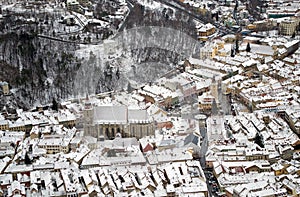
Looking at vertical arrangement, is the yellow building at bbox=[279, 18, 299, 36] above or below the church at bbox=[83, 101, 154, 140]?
above

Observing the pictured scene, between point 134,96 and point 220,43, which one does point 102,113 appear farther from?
point 220,43

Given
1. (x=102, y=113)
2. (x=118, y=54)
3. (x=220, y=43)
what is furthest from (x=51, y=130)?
(x=220, y=43)

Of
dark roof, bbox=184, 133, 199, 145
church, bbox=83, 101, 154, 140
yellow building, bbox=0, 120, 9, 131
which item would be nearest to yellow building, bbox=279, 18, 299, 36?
church, bbox=83, 101, 154, 140

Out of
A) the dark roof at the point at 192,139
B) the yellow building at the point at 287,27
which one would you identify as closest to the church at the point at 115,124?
the dark roof at the point at 192,139

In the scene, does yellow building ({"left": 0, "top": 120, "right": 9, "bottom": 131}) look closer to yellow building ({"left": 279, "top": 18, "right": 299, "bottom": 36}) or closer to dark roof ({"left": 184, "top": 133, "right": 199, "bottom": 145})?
dark roof ({"left": 184, "top": 133, "right": 199, "bottom": 145})

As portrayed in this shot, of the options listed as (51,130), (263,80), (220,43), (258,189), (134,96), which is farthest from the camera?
(220,43)

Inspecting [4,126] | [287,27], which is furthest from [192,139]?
[287,27]

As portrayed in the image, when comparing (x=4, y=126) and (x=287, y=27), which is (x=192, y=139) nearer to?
(x=4, y=126)

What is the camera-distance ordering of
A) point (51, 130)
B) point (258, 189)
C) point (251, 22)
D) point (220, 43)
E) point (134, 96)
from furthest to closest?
1. point (251, 22)
2. point (220, 43)
3. point (134, 96)
4. point (51, 130)
5. point (258, 189)
